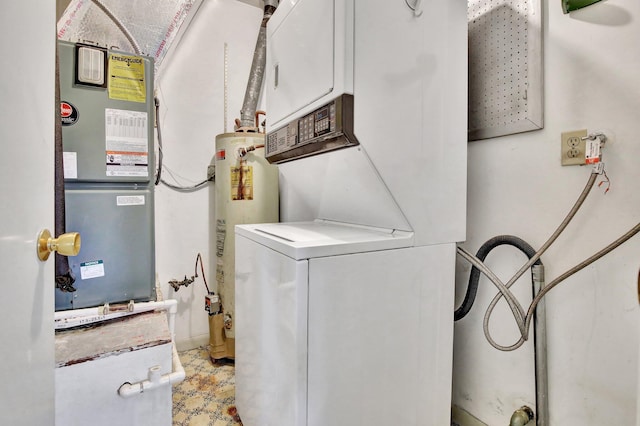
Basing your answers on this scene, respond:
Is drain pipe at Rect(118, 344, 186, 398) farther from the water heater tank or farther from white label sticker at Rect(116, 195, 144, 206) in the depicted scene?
the water heater tank

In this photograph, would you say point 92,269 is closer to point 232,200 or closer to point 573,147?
point 232,200

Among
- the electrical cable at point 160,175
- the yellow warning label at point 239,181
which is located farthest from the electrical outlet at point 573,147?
the electrical cable at point 160,175

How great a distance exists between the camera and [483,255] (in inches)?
58.1

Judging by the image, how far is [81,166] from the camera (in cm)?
145

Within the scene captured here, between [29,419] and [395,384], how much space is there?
3.54 ft

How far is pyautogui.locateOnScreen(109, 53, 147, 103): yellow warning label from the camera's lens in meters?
1.50

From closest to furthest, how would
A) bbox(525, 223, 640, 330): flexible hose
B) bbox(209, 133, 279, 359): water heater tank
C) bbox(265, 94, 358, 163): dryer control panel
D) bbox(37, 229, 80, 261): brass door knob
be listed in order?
bbox(37, 229, 80, 261): brass door knob, bbox(525, 223, 640, 330): flexible hose, bbox(265, 94, 358, 163): dryer control panel, bbox(209, 133, 279, 359): water heater tank

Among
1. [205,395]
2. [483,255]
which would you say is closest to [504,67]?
[483,255]

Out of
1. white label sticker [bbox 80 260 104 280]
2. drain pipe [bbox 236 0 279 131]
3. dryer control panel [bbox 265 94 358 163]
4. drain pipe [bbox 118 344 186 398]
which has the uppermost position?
drain pipe [bbox 236 0 279 131]

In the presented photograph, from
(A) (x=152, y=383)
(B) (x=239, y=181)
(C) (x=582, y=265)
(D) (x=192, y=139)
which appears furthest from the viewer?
(D) (x=192, y=139)

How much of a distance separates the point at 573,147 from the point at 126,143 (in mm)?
1955

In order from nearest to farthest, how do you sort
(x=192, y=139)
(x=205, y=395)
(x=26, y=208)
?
(x=26, y=208) → (x=205, y=395) → (x=192, y=139)

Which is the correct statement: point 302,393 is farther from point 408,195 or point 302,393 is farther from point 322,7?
point 322,7

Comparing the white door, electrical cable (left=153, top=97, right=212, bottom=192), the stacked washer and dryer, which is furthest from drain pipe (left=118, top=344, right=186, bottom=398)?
electrical cable (left=153, top=97, right=212, bottom=192)
